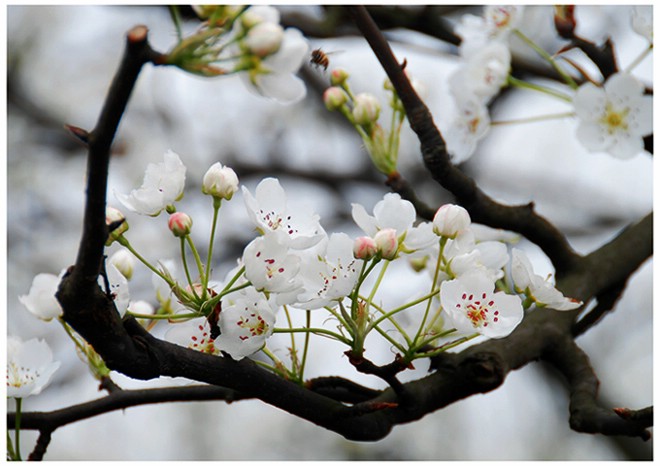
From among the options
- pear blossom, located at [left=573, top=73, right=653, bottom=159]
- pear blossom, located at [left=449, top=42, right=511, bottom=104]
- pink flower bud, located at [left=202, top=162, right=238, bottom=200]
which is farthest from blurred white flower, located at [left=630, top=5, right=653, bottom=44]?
pink flower bud, located at [left=202, top=162, right=238, bottom=200]

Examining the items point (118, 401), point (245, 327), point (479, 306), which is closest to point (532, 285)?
point (479, 306)

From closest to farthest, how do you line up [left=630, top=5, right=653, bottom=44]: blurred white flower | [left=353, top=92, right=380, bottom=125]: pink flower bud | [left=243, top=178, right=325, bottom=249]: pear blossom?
[left=243, top=178, right=325, bottom=249]: pear blossom < [left=353, top=92, right=380, bottom=125]: pink flower bud < [left=630, top=5, right=653, bottom=44]: blurred white flower

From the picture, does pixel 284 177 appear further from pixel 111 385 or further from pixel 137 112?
pixel 111 385

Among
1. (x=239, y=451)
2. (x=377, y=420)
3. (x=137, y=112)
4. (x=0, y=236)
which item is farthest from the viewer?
(x=239, y=451)

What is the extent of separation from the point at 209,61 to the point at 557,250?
3.41 ft

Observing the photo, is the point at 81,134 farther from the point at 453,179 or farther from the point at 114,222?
the point at 453,179

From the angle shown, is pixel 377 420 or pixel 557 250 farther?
pixel 557 250

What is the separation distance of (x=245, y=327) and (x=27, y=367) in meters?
0.44

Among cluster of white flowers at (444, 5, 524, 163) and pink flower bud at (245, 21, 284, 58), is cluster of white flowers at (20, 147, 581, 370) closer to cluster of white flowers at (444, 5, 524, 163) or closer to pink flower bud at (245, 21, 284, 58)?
pink flower bud at (245, 21, 284, 58)

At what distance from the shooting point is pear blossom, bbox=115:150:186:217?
3.73 ft

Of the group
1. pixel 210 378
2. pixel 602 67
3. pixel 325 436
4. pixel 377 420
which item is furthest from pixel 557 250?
pixel 325 436

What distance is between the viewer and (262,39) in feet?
2.62

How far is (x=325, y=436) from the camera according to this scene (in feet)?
15.1

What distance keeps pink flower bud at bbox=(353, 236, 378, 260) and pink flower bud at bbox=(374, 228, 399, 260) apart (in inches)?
0.7
